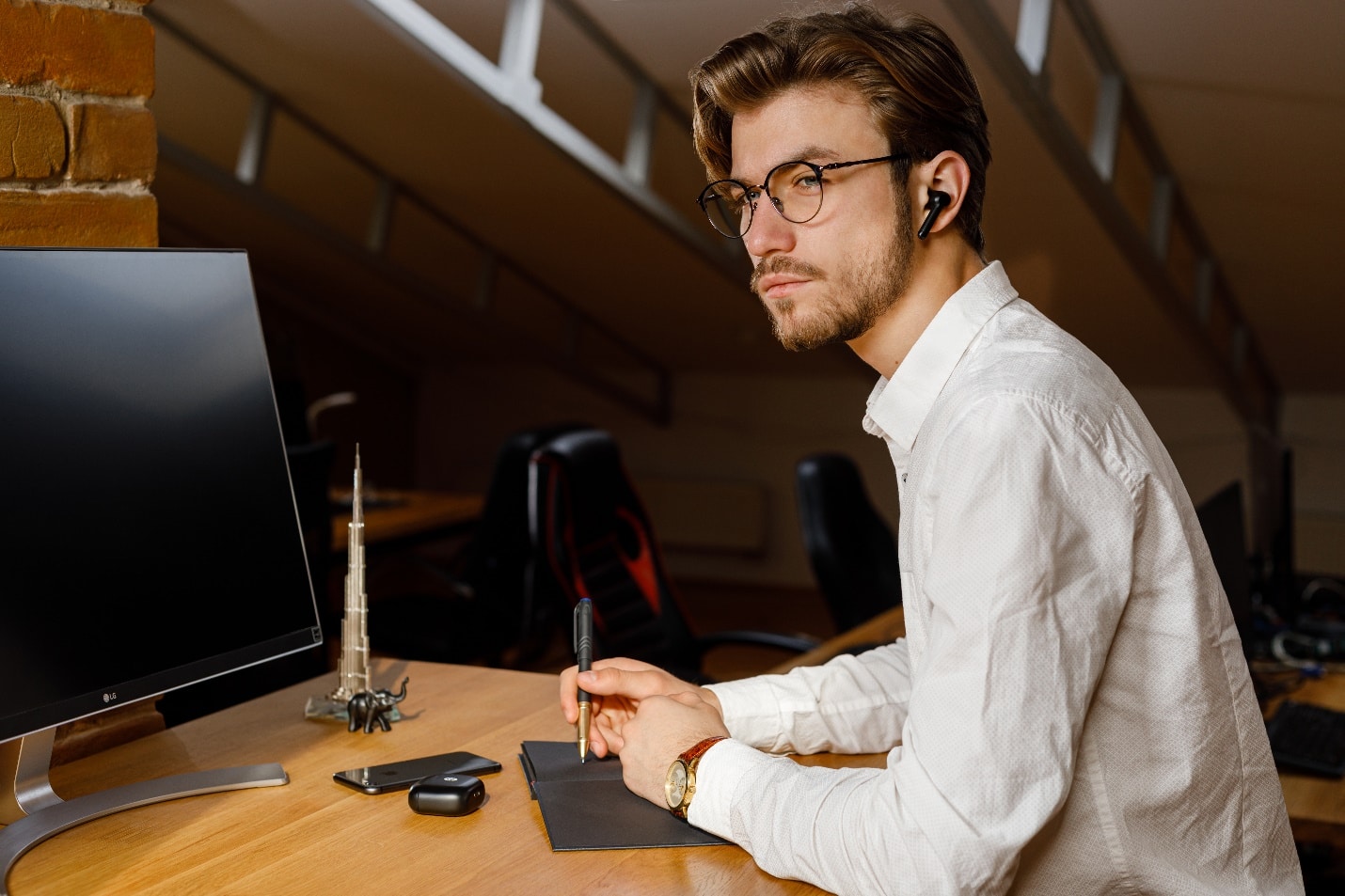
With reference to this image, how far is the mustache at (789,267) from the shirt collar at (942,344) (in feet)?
0.40

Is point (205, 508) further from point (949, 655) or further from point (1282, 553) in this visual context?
point (1282, 553)

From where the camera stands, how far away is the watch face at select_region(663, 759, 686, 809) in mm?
1158

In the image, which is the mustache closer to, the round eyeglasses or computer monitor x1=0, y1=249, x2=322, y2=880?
the round eyeglasses

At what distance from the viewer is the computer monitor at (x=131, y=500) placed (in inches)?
42.1

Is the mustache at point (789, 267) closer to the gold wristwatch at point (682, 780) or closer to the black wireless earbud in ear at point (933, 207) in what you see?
the black wireless earbud in ear at point (933, 207)

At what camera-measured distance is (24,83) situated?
1310 millimetres

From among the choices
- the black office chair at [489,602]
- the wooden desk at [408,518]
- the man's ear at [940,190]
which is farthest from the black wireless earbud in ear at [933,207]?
the wooden desk at [408,518]

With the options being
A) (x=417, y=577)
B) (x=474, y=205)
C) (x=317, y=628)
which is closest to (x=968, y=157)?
(x=317, y=628)

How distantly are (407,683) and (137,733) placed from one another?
31 centimetres

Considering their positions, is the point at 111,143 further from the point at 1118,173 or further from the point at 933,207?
the point at 1118,173

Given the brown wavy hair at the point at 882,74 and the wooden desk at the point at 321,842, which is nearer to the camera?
the wooden desk at the point at 321,842

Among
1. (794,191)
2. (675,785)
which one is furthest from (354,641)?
(794,191)

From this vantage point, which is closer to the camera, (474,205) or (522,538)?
(522,538)

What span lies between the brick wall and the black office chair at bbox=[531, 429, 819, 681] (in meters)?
1.39
